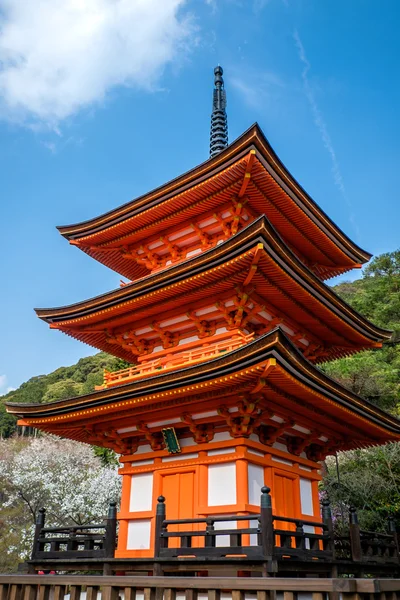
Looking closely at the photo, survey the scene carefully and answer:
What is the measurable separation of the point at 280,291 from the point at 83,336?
20.5ft

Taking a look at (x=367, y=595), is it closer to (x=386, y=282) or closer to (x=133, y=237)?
(x=133, y=237)

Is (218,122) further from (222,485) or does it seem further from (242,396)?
(222,485)

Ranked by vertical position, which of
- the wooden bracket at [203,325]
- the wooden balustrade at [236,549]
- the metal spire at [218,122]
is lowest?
the wooden balustrade at [236,549]

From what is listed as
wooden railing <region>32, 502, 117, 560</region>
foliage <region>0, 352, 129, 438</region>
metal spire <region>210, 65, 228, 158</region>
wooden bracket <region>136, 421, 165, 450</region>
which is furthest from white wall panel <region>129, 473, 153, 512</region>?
foliage <region>0, 352, 129, 438</region>

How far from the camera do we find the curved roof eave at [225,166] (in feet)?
40.0

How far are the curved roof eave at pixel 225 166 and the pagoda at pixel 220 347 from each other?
0.04 metres

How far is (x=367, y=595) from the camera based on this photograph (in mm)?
4754

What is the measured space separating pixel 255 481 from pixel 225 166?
733 cm

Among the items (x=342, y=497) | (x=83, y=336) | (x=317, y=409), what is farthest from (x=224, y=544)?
(x=342, y=497)

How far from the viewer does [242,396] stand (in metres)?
10.0

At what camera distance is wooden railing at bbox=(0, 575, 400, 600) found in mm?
4586

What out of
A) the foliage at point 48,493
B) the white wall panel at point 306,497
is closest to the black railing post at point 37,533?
the white wall panel at point 306,497

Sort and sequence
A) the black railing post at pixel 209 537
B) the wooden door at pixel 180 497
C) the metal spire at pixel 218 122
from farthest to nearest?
the metal spire at pixel 218 122
the wooden door at pixel 180 497
the black railing post at pixel 209 537

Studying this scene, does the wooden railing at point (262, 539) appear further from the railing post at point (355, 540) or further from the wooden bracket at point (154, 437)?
the wooden bracket at point (154, 437)
